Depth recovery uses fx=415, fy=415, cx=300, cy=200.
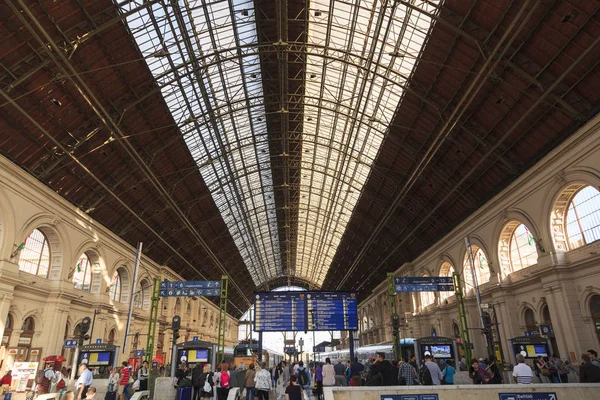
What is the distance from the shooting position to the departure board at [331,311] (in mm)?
30188

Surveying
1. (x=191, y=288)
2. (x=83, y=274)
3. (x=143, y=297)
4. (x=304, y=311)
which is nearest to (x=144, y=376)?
(x=191, y=288)

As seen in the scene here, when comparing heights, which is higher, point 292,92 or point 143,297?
point 292,92

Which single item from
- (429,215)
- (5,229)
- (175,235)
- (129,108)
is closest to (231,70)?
(129,108)

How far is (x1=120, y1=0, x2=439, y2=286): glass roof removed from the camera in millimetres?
23469

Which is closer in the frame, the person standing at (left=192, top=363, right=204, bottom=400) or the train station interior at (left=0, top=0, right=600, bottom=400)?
the person standing at (left=192, top=363, right=204, bottom=400)

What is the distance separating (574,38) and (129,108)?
2360 centimetres

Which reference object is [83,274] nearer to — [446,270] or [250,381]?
[250,381]

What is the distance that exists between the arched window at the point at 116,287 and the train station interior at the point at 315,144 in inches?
8.7

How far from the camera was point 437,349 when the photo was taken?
23.8 metres

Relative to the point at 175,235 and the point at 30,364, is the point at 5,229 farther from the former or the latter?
the point at 175,235

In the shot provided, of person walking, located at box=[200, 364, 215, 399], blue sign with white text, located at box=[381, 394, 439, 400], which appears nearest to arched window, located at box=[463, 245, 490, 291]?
person walking, located at box=[200, 364, 215, 399]

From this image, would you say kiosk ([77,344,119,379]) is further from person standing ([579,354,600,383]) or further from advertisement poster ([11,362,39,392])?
person standing ([579,354,600,383])

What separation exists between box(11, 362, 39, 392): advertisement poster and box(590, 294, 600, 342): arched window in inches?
1003

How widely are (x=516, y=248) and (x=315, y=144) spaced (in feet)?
63.6
